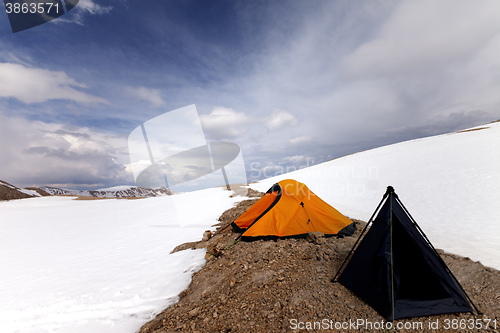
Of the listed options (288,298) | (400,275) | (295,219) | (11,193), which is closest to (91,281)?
(288,298)

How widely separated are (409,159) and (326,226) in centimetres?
2777

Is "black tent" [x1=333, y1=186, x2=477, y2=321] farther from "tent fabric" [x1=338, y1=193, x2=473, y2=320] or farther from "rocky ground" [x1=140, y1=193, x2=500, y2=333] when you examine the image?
"rocky ground" [x1=140, y1=193, x2=500, y2=333]

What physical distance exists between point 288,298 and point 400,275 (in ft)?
7.09

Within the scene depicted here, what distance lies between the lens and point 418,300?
326 cm

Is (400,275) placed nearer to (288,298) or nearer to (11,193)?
(288,298)

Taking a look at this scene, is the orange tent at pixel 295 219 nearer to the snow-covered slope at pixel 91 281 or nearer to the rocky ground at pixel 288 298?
the rocky ground at pixel 288 298

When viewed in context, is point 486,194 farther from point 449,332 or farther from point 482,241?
point 449,332

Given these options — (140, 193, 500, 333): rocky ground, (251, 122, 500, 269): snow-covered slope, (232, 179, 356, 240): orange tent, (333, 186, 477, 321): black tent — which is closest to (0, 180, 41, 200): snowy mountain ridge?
(140, 193, 500, 333): rocky ground

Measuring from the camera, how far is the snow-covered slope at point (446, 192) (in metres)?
7.81

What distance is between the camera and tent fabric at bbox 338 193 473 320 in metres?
3.21

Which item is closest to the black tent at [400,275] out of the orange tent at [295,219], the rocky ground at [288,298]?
the rocky ground at [288,298]

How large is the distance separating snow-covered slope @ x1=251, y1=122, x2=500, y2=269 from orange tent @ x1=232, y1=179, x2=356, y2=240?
4.27m

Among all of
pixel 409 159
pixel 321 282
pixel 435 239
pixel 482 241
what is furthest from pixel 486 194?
pixel 321 282

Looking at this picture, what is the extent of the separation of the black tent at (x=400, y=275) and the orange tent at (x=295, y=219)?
2.48m
